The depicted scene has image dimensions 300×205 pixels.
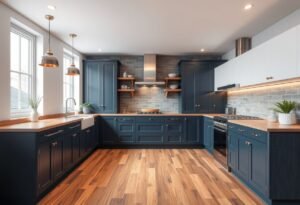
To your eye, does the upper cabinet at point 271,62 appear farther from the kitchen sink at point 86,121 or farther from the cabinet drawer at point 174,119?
the kitchen sink at point 86,121

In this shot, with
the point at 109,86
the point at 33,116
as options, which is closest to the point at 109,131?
the point at 109,86

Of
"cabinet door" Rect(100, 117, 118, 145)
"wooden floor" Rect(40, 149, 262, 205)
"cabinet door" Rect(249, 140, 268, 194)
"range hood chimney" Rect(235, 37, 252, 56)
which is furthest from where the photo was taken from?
"cabinet door" Rect(100, 117, 118, 145)

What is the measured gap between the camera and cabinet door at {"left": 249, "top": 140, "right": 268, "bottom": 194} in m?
2.40

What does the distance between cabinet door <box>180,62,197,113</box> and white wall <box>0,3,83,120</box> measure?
293 cm

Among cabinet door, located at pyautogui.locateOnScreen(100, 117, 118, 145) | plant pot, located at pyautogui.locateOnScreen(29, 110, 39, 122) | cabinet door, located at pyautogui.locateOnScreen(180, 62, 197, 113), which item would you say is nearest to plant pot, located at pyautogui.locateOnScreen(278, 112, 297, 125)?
cabinet door, located at pyautogui.locateOnScreen(180, 62, 197, 113)

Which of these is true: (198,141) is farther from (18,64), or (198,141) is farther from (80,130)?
(18,64)

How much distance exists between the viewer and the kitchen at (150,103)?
244 centimetres

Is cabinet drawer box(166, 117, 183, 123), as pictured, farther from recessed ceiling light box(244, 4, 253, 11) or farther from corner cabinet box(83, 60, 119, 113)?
recessed ceiling light box(244, 4, 253, 11)

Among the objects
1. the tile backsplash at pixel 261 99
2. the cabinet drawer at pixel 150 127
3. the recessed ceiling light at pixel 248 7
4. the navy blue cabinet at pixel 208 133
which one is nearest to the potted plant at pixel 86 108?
the cabinet drawer at pixel 150 127

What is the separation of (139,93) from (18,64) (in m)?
3.32

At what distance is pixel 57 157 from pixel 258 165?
271 cm

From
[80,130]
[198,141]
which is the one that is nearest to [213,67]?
[198,141]

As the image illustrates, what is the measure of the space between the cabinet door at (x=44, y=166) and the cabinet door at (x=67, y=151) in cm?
53

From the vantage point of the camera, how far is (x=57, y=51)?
4355mm
